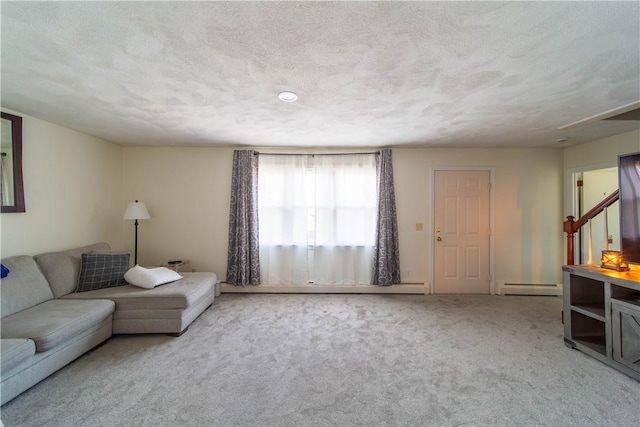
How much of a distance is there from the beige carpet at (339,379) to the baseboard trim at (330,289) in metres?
0.94

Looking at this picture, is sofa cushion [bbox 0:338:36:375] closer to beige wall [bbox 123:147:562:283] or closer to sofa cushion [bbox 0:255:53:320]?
sofa cushion [bbox 0:255:53:320]

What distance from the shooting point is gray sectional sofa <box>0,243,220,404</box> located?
5.78 feet

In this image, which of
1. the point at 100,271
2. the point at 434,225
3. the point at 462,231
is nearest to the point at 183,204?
the point at 100,271

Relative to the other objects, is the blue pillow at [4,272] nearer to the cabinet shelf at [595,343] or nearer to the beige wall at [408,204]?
the beige wall at [408,204]

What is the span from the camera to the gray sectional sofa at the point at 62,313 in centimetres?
176

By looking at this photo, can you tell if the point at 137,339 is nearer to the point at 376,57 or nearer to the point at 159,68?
the point at 159,68

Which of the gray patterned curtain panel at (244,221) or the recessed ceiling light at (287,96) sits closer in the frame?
the recessed ceiling light at (287,96)

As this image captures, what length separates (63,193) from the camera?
3041 millimetres

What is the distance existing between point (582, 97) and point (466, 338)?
97.0 inches

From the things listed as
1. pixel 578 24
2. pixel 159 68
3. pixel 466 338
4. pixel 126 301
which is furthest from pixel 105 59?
pixel 466 338

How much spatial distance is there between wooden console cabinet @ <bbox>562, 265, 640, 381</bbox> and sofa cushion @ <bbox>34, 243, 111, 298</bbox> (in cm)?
518

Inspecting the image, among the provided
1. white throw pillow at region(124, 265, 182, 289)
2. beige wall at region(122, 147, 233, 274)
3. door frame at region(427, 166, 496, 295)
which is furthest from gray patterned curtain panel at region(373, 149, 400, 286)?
white throw pillow at region(124, 265, 182, 289)

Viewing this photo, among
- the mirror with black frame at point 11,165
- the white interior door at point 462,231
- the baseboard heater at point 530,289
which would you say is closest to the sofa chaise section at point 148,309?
the mirror with black frame at point 11,165

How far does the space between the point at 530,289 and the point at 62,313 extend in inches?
228
